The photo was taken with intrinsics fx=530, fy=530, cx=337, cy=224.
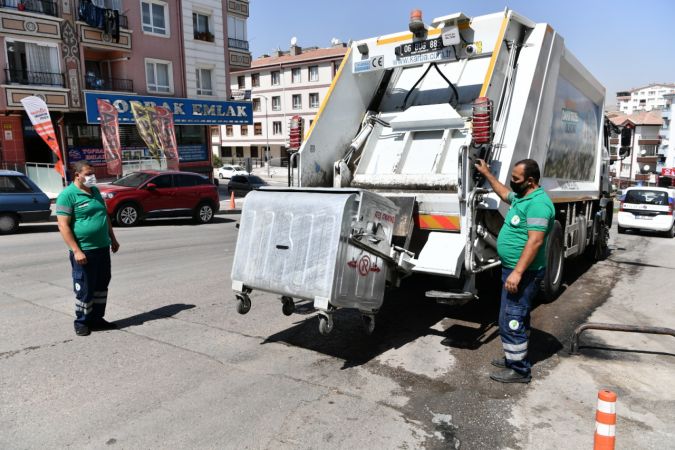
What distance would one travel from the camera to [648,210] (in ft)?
53.5

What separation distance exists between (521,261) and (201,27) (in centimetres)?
2730

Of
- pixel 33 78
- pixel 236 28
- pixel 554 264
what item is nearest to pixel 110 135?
pixel 33 78

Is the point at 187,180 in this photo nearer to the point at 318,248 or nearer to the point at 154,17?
the point at 318,248

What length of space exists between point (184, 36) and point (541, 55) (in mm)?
24071

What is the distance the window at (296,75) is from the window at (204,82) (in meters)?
30.6

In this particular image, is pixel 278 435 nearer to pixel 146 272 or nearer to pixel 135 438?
pixel 135 438

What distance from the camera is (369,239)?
440cm

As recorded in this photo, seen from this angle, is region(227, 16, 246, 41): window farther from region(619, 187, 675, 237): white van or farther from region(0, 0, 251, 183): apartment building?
region(619, 187, 675, 237): white van

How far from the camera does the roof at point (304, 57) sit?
55.0 meters

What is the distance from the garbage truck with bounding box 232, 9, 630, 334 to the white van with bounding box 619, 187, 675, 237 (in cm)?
1002

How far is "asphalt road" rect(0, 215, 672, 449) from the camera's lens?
3482mm

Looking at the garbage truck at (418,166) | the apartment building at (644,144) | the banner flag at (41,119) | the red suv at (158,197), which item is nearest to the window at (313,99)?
the banner flag at (41,119)

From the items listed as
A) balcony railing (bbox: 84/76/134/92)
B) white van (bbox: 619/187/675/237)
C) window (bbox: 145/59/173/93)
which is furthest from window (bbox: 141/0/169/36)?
white van (bbox: 619/187/675/237)

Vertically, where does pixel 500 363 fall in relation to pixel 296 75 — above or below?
below
